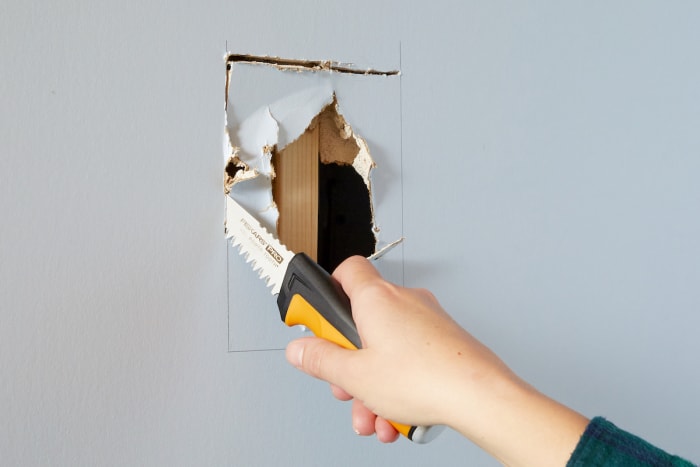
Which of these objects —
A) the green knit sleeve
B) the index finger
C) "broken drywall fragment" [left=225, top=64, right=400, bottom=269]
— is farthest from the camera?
"broken drywall fragment" [left=225, top=64, right=400, bottom=269]

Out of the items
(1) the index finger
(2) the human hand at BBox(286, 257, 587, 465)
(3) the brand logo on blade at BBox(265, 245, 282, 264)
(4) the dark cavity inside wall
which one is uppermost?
(4) the dark cavity inside wall

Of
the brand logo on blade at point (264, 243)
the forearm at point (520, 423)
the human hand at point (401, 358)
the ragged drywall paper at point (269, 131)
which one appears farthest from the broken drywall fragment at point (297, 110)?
the forearm at point (520, 423)

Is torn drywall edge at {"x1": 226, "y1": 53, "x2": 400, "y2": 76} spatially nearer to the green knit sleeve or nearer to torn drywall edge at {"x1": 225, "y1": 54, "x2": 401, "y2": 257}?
torn drywall edge at {"x1": 225, "y1": 54, "x2": 401, "y2": 257}

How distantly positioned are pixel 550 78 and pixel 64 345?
0.68 metres

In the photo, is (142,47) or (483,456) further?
(483,456)

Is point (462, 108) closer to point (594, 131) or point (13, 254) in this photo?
point (594, 131)

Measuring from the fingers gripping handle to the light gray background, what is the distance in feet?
0.33

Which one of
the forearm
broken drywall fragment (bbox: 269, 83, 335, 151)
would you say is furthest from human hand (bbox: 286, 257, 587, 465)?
broken drywall fragment (bbox: 269, 83, 335, 151)

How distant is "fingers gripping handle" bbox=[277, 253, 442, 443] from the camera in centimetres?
47

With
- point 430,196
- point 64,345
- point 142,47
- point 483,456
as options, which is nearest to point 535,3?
point 430,196

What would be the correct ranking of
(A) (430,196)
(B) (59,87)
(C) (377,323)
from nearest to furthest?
1. (C) (377,323)
2. (B) (59,87)
3. (A) (430,196)

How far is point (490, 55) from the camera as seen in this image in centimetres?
69

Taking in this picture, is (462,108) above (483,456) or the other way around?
above

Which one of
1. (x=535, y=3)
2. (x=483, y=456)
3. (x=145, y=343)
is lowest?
(x=483, y=456)
